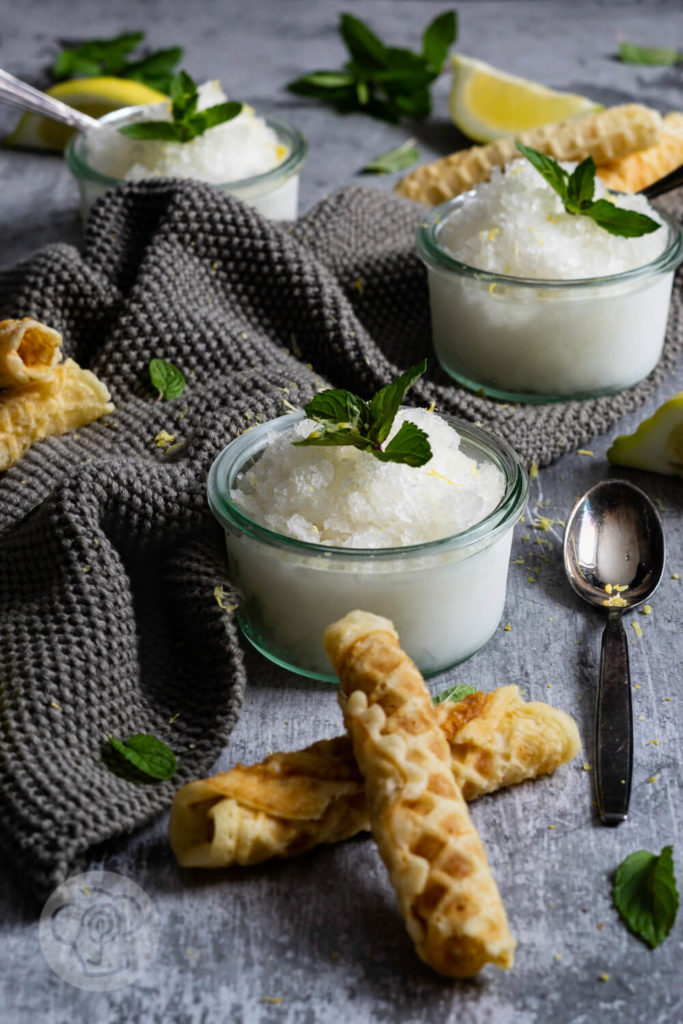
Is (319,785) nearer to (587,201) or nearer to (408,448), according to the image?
(408,448)

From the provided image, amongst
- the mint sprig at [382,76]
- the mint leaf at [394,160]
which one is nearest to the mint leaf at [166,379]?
the mint leaf at [394,160]

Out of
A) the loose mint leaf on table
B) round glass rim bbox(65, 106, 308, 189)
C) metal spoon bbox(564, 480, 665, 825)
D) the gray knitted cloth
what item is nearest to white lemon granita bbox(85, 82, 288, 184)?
round glass rim bbox(65, 106, 308, 189)

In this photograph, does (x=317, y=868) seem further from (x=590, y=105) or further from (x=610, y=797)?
(x=590, y=105)

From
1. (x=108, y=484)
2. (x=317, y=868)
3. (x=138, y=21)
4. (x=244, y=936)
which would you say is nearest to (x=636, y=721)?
(x=317, y=868)

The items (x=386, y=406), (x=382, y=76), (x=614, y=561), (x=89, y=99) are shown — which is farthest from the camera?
(x=382, y=76)

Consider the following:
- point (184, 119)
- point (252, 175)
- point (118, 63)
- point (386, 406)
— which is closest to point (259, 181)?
point (252, 175)
